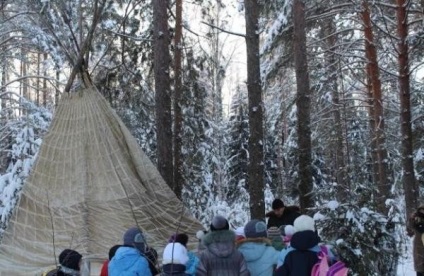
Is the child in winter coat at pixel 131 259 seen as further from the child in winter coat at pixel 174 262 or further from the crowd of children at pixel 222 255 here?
the child in winter coat at pixel 174 262

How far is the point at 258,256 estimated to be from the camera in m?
5.59

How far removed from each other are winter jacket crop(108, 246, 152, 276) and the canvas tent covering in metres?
2.66

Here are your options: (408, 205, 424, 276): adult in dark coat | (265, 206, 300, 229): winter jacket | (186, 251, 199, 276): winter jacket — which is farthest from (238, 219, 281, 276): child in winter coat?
(408, 205, 424, 276): adult in dark coat

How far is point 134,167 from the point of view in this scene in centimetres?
913

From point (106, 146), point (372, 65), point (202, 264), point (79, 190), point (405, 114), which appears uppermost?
point (372, 65)

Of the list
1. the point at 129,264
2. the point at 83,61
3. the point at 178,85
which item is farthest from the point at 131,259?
the point at 178,85

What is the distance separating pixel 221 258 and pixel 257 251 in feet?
1.81

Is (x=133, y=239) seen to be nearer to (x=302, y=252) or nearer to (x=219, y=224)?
(x=219, y=224)

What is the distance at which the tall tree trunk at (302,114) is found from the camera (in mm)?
9672

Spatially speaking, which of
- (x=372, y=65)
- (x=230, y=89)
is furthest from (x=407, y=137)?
(x=230, y=89)

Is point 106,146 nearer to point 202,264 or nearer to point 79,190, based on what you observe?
point 79,190

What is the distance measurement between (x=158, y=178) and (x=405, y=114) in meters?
5.56

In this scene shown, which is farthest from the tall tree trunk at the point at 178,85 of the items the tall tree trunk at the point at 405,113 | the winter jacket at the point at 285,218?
the winter jacket at the point at 285,218

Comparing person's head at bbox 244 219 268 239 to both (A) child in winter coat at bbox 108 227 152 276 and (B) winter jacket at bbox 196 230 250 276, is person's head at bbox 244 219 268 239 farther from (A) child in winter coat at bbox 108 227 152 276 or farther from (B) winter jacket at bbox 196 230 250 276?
(A) child in winter coat at bbox 108 227 152 276
